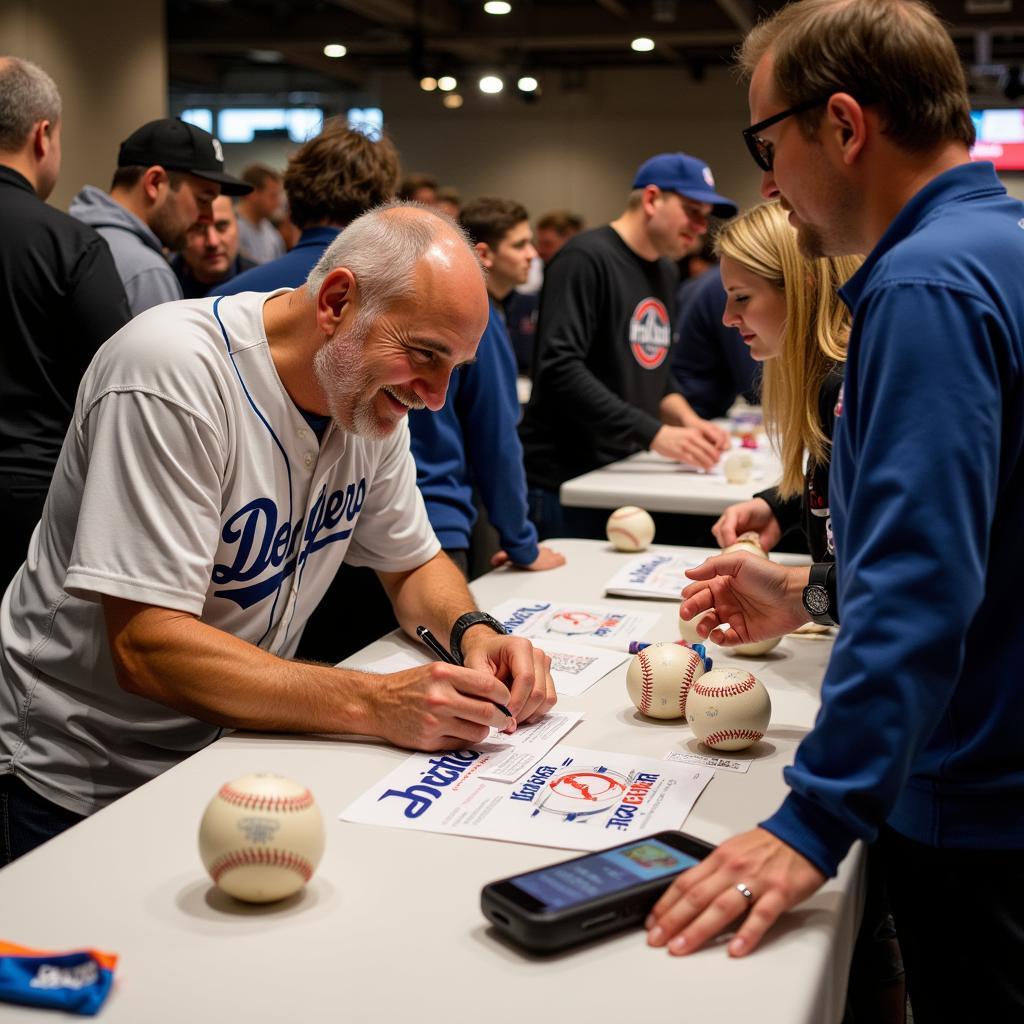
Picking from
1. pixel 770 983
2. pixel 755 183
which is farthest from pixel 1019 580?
pixel 755 183

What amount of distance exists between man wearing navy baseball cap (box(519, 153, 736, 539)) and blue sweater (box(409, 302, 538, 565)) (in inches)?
38.6

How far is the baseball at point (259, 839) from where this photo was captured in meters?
1.08

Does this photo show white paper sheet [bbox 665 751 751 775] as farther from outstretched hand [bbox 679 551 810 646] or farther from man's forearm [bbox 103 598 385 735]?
man's forearm [bbox 103 598 385 735]

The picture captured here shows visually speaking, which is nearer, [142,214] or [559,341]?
[142,214]

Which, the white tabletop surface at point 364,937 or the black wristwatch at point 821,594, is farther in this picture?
the black wristwatch at point 821,594

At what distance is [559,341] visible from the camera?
3898mm

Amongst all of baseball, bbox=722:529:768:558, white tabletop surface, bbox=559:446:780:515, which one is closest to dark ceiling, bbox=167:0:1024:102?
white tabletop surface, bbox=559:446:780:515

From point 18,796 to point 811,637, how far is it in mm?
1335

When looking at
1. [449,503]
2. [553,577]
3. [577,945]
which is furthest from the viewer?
[449,503]

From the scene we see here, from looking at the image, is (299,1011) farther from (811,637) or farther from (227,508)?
(811,637)

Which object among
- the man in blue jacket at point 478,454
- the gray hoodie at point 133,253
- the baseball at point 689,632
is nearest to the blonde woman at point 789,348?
the baseball at point 689,632

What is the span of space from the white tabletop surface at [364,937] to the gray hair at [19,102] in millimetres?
2039

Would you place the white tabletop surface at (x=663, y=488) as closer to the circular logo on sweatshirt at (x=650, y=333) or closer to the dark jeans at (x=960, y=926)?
the circular logo on sweatshirt at (x=650, y=333)

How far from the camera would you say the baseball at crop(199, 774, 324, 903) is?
1.08m
